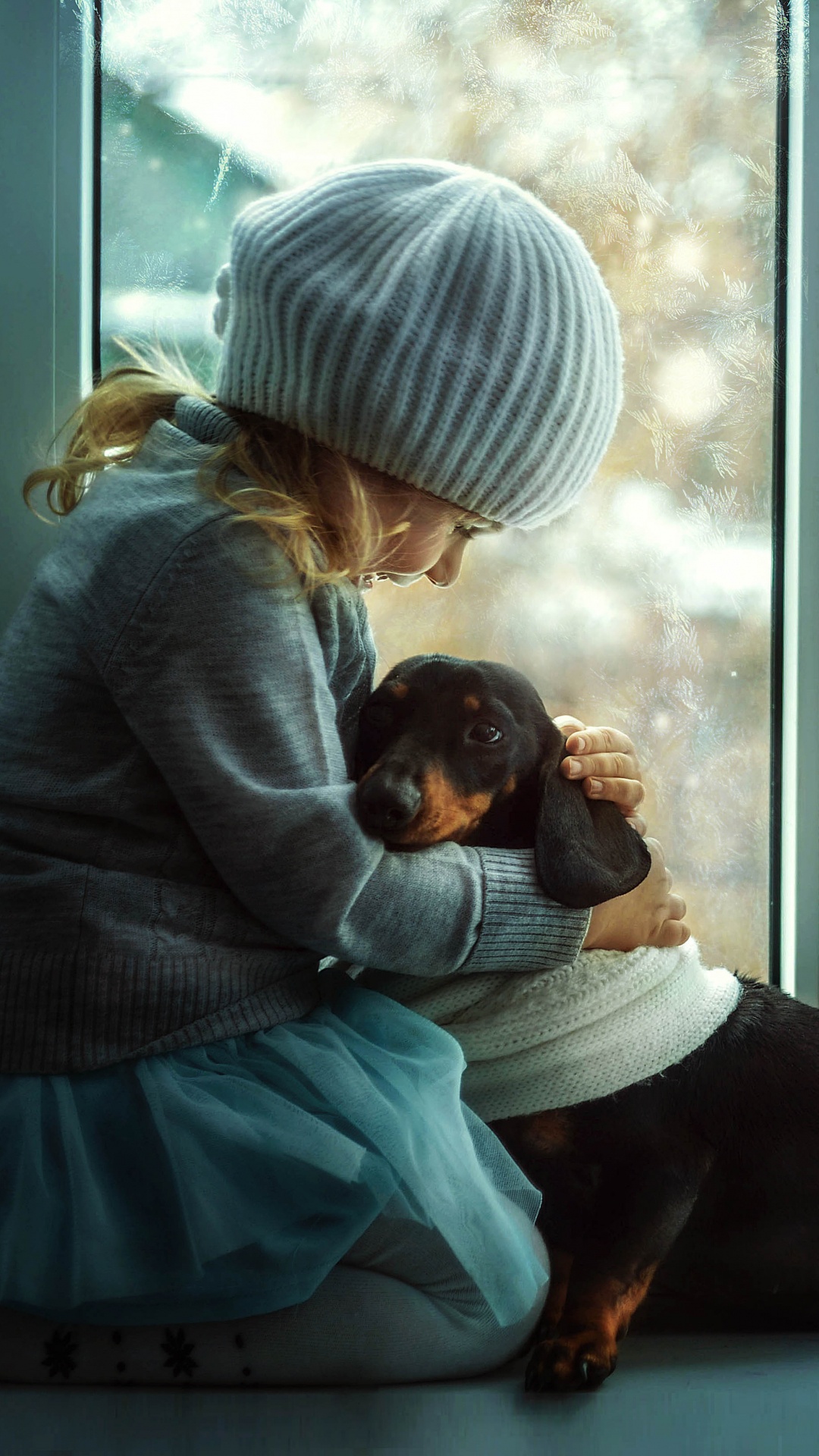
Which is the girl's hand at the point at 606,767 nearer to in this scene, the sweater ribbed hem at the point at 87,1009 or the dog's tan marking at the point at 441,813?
the dog's tan marking at the point at 441,813

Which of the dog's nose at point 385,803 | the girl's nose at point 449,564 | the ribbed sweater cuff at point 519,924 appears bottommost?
the ribbed sweater cuff at point 519,924

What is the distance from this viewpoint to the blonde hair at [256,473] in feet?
2.70

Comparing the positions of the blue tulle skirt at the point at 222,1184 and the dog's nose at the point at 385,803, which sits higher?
the dog's nose at the point at 385,803

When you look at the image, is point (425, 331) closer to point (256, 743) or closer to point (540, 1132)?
point (256, 743)

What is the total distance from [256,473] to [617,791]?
0.45 meters

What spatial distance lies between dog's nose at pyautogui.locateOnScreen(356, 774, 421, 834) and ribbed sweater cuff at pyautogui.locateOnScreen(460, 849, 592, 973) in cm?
9

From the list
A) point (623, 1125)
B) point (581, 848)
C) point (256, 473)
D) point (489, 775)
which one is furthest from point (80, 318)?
point (623, 1125)

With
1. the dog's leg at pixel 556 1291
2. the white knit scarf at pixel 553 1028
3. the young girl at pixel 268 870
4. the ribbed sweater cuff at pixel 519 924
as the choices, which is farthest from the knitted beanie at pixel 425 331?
the dog's leg at pixel 556 1291

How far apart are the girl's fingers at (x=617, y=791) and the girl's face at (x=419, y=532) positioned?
0.25 meters

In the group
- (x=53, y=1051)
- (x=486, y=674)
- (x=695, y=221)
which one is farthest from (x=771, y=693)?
(x=53, y=1051)

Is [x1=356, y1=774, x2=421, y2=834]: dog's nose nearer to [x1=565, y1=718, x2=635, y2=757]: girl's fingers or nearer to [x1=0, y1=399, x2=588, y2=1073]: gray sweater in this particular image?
[x1=0, y1=399, x2=588, y2=1073]: gray sweater

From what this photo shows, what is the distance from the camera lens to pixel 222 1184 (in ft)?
2.49

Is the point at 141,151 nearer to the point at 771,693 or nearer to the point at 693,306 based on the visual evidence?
the point at 693,306

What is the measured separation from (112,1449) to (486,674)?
697 mm
